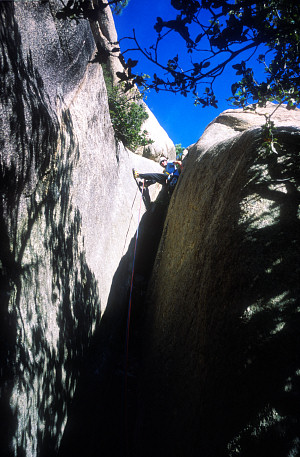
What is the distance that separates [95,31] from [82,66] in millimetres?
10560

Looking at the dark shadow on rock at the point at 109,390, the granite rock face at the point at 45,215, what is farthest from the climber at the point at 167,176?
the granite rock face at the point at 45,215

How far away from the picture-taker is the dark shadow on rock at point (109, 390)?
13.0 ft

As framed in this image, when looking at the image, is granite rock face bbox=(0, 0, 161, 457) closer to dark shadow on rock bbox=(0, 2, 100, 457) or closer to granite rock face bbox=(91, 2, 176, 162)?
dark shadow on rock bbox=(0, 2, 100, 457)

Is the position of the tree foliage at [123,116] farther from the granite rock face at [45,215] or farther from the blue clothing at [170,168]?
the blue clothing at [170,168]

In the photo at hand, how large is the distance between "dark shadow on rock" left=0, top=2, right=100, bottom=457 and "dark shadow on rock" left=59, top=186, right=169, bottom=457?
61 cm

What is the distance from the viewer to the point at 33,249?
274 cm

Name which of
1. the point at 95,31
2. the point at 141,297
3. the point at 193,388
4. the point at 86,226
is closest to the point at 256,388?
the point at 193,388

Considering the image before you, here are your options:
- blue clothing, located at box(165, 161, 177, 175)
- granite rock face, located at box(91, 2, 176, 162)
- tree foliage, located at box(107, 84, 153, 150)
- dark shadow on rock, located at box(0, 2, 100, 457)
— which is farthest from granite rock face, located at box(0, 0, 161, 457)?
granite rock face, located at box(91, 2, 176, 162)

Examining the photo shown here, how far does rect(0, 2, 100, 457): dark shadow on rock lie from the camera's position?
2.19 meters

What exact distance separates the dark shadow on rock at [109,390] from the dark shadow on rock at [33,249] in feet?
2.00

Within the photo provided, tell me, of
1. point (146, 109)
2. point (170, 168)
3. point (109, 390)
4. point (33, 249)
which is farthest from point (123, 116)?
point (109, 390)

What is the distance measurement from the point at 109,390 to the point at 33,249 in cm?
430

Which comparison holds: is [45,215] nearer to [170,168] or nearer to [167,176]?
[167,176]

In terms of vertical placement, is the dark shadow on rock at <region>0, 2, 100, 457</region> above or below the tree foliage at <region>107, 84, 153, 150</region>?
below
